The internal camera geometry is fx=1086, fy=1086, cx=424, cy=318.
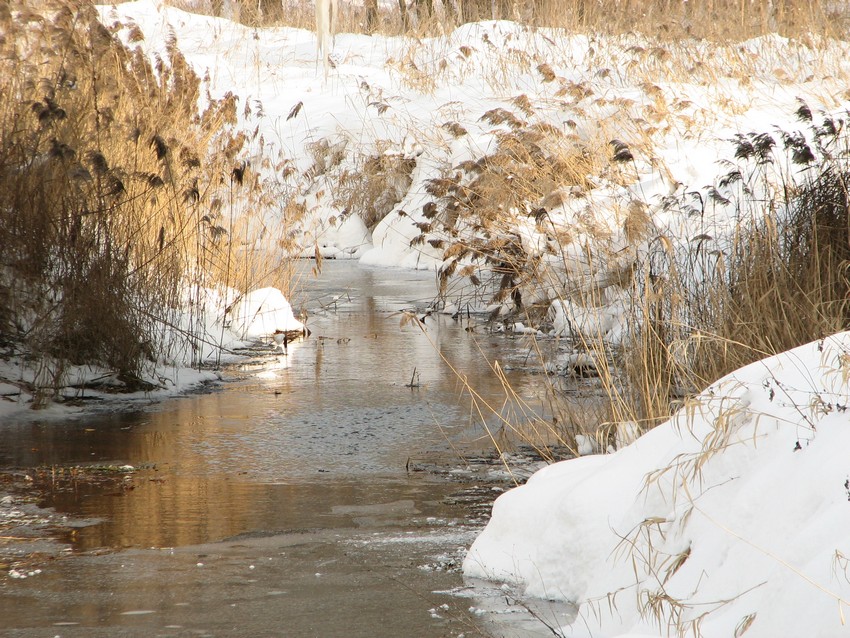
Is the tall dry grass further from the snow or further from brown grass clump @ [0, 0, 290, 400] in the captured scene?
brown grass clump @ [0, 0, 290, 400]

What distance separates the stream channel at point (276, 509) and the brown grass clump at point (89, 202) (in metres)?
0.57

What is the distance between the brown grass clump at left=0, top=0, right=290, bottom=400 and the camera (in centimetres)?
592

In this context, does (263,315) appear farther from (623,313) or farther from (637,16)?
(637,16)

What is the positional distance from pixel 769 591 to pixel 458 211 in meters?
6.96

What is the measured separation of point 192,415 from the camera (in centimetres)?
579

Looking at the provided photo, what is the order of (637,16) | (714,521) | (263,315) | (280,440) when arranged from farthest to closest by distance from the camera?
(637,16)
(263,315)
(280,440)
(714,521)

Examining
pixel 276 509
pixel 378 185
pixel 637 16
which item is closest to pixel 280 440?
pixel 276 509

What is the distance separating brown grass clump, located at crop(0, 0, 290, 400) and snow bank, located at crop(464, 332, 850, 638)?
3.44 meters

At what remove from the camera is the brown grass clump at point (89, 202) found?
5.92 meters

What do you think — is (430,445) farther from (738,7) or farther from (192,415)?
(738,7)

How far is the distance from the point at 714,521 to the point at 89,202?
15.3 ft

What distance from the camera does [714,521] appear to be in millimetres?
2688

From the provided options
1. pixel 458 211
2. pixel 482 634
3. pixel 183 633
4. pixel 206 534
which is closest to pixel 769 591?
pixel 482 634

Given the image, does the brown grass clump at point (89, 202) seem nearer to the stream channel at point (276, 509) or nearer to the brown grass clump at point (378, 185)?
the stream channel at point (276, 509)
